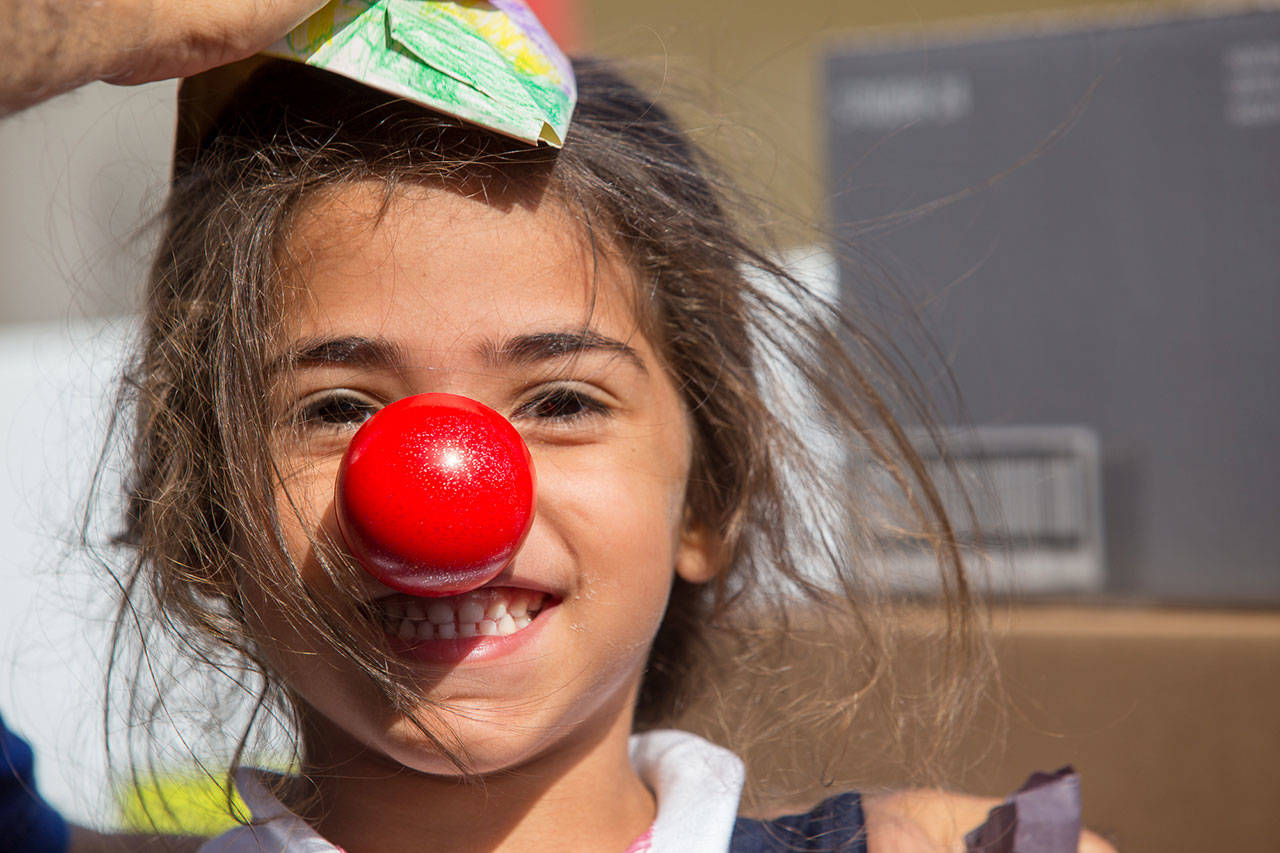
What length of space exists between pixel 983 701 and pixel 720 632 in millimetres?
212

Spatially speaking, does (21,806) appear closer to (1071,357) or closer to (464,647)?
(464,647)

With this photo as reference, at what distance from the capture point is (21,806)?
2.64 feet

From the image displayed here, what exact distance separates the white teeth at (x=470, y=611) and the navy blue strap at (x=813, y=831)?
239 millimetres

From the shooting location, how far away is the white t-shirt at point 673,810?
683 mm

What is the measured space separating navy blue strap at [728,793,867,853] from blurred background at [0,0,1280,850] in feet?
0.25

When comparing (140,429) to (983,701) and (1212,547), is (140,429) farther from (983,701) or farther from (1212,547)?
(1212,547)

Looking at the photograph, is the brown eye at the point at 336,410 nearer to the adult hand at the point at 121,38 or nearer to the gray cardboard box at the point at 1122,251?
the adult hand at the point at 121,38

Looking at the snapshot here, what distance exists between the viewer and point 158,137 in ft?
3.48

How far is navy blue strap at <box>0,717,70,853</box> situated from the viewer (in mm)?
794

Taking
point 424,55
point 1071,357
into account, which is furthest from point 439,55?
point 1071,357

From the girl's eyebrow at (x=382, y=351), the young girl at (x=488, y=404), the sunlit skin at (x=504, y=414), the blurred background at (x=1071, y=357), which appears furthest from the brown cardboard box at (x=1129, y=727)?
the girl's eyebrow at (x=382, y=351)

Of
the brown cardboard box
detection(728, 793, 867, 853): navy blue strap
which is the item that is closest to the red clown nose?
detection(728, 793, 867, 853): navy blue strap

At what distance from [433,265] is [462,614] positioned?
181mm

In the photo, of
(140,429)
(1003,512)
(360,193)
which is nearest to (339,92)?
(360,193)
